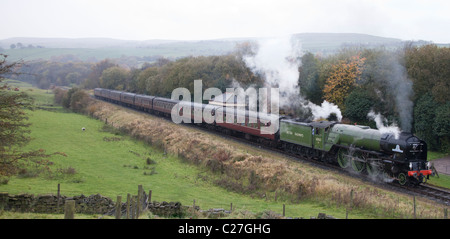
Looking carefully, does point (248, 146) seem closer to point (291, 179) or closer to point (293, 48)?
point (291, 179)

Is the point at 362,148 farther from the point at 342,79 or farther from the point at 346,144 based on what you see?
the point at 342,79

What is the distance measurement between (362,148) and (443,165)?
32.5 feet

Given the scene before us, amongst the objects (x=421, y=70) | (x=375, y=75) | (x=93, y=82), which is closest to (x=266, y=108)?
(x=375, y=75)

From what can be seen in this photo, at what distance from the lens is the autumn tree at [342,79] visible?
39125 millimetres

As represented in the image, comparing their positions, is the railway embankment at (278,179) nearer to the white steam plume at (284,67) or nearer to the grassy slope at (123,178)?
the grassy slope at (123,178)

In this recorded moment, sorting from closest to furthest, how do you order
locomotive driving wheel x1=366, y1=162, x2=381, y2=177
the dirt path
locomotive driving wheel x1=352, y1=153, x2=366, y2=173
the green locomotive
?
the green locomotive < locomotive driving wheel x1=366, y1=162, x2=381, y2=177 < locomotive driving wheel x1=352, y1=153, x2=366, y2=173 < the dirt path

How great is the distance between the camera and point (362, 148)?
21484 mm

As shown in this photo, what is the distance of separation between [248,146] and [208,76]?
2856cm

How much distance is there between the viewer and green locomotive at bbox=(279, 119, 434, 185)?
62.8 ft

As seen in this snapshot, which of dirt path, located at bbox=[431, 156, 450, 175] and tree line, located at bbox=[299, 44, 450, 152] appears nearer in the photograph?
dirt path, located at bbox=[431, 156, 450, 175]

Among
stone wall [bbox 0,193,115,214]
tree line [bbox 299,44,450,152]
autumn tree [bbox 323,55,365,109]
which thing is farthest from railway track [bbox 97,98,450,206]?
stone wall [bbox 0,193,115,214]

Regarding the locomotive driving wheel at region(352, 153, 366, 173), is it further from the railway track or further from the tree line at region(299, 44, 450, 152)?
the tree line at region(299, 44, 450, 152)

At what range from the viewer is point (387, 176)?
20.5 m

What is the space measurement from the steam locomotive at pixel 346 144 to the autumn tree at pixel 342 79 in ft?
41.6
